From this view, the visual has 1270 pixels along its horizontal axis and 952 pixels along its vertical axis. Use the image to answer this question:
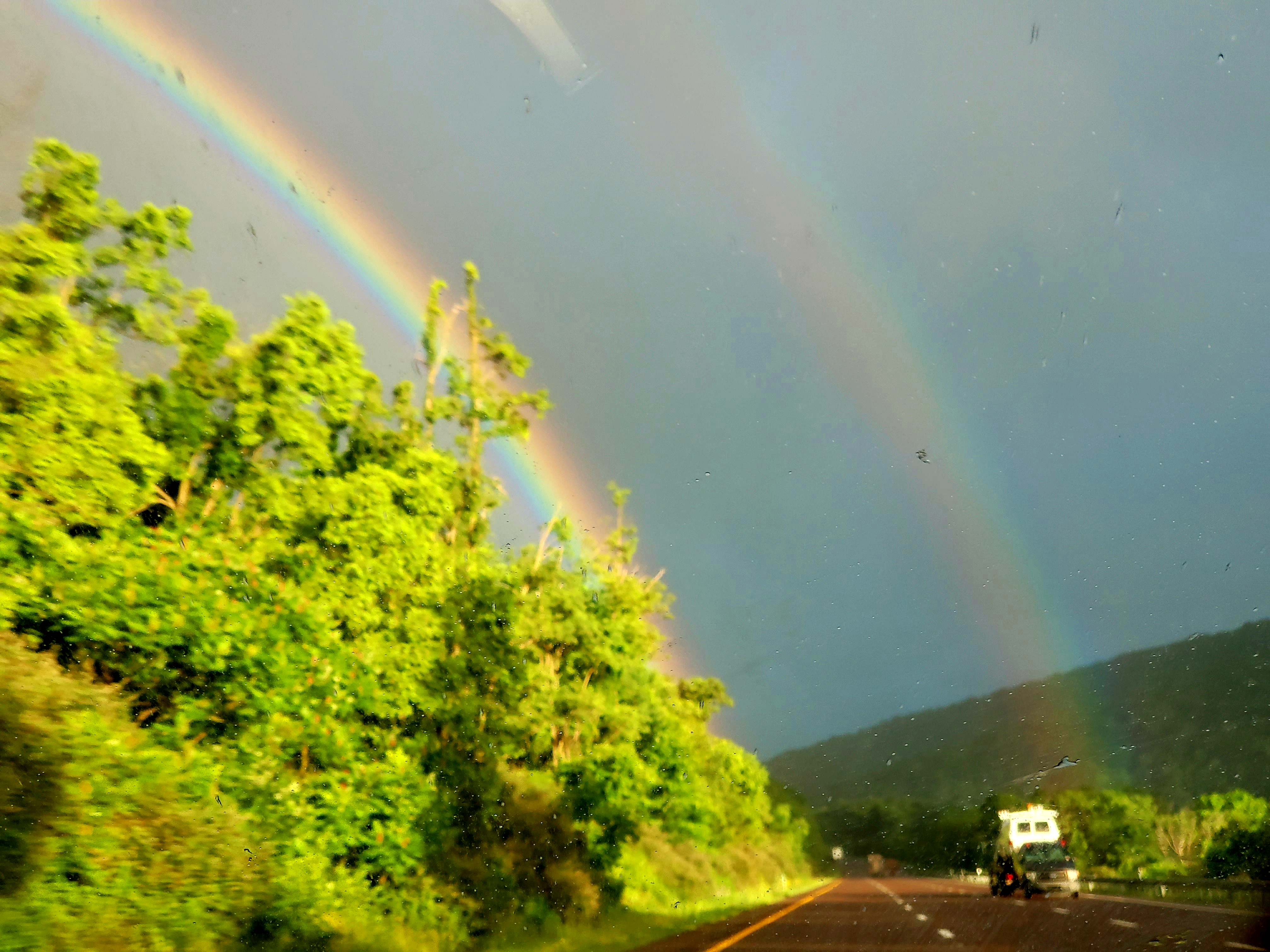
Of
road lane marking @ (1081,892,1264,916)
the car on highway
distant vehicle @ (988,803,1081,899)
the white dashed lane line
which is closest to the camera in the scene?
the white dashed lane line

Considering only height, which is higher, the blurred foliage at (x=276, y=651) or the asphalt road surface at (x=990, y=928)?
the blurred foliage at (x=276, y=651)

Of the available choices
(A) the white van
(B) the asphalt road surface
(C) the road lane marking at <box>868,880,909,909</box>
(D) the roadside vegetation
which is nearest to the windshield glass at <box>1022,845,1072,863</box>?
(B) the asphalt road surface

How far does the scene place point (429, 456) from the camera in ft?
74.7

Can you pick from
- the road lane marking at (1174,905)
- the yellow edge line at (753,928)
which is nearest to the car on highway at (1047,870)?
the road lane marking at (1174,905)

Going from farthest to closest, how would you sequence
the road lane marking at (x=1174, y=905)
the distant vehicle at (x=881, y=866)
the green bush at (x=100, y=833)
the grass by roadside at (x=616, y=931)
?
the distant vehicle at (x=881, y=866), the road lane marking at (x=1174, y=905), the grass by roadside at (x=616, y=931), the green bush at (x=100, y=833)

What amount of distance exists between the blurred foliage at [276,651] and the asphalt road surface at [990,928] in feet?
14.3

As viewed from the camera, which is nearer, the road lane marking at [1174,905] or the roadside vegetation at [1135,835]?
the road lane marking at [1174,905]

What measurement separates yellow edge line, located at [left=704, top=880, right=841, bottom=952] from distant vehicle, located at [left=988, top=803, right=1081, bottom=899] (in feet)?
21.2

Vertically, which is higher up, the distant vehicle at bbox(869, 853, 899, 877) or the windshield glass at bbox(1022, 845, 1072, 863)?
the distant vehicle at bbox(869, 853, 899, 877)

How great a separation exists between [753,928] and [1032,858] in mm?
13840

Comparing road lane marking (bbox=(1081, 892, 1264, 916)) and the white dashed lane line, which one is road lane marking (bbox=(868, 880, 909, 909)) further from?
road lane marking (bbox=(1081, 892, 1264, 916))

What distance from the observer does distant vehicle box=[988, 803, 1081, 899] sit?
30922mm

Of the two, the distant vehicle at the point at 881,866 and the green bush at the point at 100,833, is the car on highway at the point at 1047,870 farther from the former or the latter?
the distant vehicle at the point at 881,866

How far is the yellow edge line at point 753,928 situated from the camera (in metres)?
16.3
